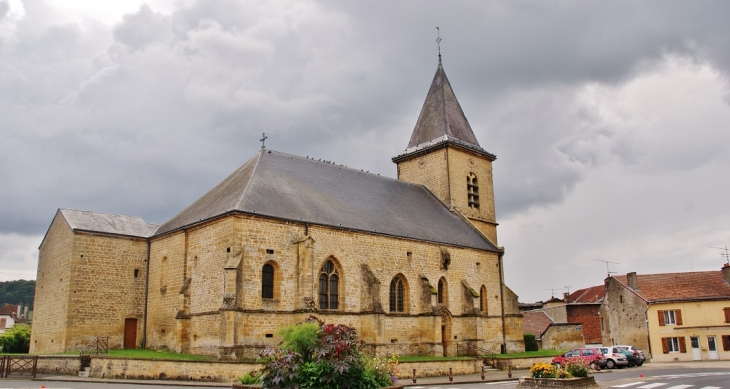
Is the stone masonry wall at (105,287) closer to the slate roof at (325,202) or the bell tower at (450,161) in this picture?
the slate roof at (325,202)

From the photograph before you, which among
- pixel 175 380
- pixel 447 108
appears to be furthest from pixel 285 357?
pixel 447 108

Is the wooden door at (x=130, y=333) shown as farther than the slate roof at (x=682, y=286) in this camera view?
No

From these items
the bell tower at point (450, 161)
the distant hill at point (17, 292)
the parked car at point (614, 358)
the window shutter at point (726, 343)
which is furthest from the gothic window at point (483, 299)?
the distant hill at point (17, 292)

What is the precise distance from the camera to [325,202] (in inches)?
1118

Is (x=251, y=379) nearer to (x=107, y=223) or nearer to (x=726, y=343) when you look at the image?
(x=107, y=223)

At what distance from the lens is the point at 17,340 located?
38344 mm

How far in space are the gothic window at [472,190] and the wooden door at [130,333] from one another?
22.0 m

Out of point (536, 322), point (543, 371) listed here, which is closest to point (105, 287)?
point (543, 371)

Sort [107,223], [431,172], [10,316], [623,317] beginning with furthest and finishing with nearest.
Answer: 1. [10,316]
2. [623,317]
3. [431,172]
4. [107,223]

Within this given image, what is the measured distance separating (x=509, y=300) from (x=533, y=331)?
13581mm

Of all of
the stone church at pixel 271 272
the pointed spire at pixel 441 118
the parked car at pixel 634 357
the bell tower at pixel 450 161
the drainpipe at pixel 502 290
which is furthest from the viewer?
the pointed spire at pixel 441 118

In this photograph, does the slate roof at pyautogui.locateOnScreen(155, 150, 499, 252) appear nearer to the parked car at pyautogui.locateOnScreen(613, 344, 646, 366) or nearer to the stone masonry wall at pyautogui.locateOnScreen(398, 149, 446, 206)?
the stone masonry wall at pyautogui.locateOnScreen(398, 149, 446, 206)

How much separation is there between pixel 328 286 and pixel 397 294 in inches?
182

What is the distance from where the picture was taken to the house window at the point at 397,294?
2905 cm
